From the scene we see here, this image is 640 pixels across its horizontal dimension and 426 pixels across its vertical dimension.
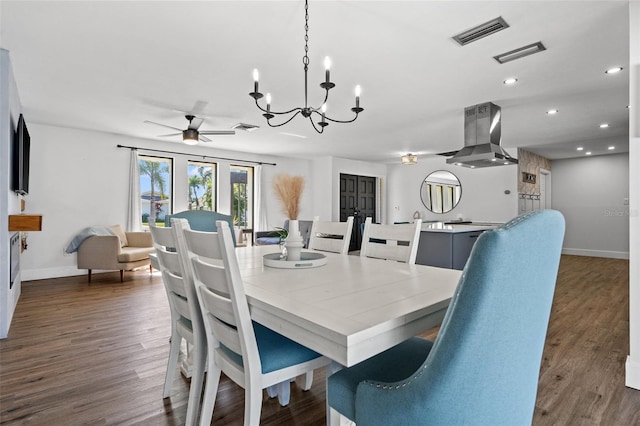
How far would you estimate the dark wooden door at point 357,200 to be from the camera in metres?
8.43

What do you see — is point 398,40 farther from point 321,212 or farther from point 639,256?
point 321,212

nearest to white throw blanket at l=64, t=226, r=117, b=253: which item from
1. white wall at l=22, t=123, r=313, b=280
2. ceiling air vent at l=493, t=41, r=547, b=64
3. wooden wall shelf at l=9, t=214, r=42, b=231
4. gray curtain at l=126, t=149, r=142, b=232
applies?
white wall at l=22, t=123, r=313, b=280

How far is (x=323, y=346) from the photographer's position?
0.88 m

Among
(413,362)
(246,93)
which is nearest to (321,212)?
(246,93)

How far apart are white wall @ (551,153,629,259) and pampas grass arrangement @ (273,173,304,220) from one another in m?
5.66

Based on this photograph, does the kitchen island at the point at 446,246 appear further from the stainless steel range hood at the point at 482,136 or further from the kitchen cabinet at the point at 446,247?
the stainless steel range hood at the point at 482,136

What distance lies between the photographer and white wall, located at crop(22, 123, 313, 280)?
5.06 m

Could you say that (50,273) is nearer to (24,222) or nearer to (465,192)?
(24,222)

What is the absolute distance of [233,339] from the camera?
124 cm

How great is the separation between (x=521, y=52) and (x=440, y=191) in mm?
5627

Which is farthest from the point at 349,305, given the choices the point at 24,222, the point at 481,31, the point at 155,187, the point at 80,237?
the point at 155,187

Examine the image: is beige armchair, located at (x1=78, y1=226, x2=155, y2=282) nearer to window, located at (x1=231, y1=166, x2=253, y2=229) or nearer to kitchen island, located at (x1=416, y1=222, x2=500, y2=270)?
→ window, located at (x1=231, y1=166, x2=253, y2=229)

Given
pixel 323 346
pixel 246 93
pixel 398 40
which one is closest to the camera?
pixel 323 346

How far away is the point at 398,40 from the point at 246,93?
5.93 ft
